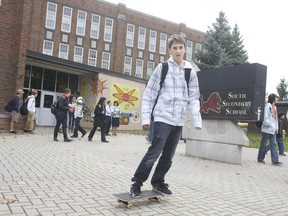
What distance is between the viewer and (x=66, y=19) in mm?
36250

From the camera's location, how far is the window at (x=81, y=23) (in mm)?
37062

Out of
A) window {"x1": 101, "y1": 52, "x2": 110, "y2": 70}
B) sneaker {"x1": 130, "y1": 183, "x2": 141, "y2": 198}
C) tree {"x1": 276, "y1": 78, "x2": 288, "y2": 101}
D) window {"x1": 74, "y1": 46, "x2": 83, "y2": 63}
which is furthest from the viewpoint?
tree {"x1": 276, "y1": 78, "x2": 288, "y2": 101}

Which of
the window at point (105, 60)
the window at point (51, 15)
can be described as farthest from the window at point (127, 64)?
the window at point (51, 15)

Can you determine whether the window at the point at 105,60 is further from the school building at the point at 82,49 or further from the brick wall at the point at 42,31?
→ the brick wall at the point at 42,31

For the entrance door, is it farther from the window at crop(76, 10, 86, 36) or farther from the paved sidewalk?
the paved sidewalk

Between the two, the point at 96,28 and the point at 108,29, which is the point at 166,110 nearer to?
the point at 96,28

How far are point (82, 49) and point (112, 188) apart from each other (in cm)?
3474

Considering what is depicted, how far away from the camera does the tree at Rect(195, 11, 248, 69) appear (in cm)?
2736

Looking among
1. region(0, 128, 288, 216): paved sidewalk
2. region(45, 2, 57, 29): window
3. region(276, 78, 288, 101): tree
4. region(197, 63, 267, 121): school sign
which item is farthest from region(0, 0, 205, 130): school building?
region(276, 78, 288, 101): tree

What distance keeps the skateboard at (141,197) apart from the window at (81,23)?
3543 cm

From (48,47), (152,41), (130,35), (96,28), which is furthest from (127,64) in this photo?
(48,47)

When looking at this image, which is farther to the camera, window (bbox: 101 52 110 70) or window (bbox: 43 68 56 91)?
window (bbox: 101 52 110 70)

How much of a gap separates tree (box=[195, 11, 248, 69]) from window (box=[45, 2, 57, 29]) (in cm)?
1752

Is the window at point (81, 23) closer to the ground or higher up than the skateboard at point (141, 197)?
higher up
